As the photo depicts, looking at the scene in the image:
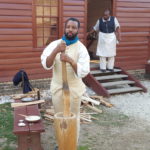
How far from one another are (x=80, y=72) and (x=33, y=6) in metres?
4.71

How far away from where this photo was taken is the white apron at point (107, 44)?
324 inches

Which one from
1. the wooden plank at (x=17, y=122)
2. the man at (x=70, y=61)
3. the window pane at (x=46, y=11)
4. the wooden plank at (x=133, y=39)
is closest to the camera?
the man at (x=70, y=61)

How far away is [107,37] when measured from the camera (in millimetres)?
8242

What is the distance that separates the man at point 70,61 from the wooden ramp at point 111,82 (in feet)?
13.2

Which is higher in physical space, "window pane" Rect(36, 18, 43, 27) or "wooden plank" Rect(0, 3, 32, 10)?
"wooden plank" Rect(0, 3, 32, 10)

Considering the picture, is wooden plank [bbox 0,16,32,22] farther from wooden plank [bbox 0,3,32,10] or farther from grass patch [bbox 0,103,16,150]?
grass patch [bbox 0,103,16,150]

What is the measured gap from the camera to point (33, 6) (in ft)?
24.6

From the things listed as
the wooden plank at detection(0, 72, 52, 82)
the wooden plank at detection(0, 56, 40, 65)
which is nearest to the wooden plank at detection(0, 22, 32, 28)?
the wooden plank at detection(0, 56, 40, 65)

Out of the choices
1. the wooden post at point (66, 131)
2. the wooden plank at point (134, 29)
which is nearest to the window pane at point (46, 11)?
the wooden plank at point (134, 29)

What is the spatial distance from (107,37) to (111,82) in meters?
1.36

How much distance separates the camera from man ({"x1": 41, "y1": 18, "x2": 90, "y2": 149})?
10.8 ft

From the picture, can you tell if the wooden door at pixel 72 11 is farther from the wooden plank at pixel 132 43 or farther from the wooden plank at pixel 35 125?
the wooden plank at pixel 35 125

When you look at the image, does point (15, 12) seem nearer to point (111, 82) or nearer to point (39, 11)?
point (39, 11)

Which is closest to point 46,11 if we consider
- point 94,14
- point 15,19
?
point 15,19
